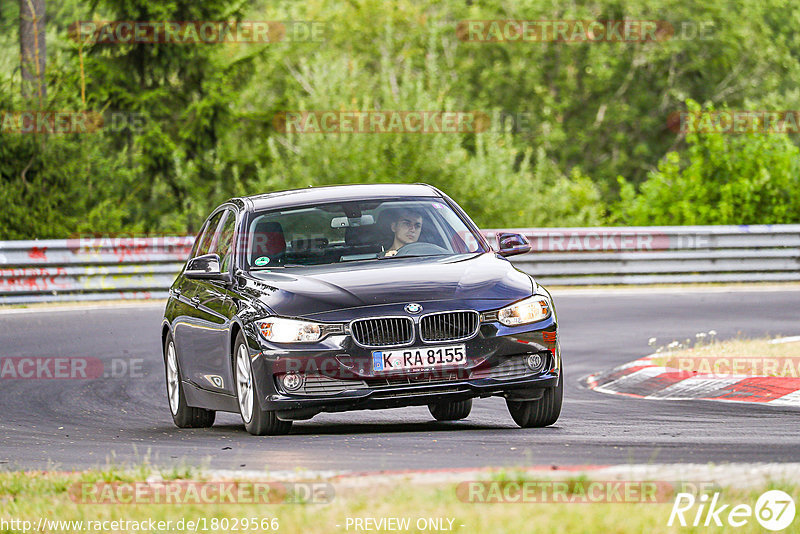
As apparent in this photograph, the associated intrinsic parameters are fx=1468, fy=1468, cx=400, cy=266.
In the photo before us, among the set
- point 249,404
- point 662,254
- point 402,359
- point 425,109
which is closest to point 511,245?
point 402,359

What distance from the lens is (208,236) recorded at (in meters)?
11.3

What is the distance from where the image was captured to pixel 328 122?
30578 mm

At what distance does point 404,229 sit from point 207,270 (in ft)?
4.47

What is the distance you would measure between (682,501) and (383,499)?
3.66ft

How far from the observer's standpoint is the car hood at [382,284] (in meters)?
8.67

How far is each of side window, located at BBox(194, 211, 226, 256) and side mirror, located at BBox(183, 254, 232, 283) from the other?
965mm

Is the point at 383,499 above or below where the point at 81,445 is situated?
above

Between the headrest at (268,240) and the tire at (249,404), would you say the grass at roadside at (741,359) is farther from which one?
the tire at (249,404)

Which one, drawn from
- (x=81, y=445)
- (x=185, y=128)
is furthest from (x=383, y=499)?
(x=185, y=128)

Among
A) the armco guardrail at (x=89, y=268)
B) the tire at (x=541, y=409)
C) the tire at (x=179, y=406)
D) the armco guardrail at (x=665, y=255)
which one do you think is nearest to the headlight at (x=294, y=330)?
the tire at (x=541, y=409)

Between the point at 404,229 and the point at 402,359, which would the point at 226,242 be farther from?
the point at 402,359

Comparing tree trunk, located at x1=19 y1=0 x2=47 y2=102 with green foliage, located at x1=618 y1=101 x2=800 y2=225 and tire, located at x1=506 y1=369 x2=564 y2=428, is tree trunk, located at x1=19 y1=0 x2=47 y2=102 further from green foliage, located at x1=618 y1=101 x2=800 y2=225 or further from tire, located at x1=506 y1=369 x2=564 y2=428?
tire, located at x1=506 y1=369 x2=564 y2=428

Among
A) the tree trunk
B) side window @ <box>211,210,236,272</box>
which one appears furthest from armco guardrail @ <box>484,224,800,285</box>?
side window @ <box>211,210,236,272</box>

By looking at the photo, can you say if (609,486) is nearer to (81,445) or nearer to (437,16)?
(81,445)
